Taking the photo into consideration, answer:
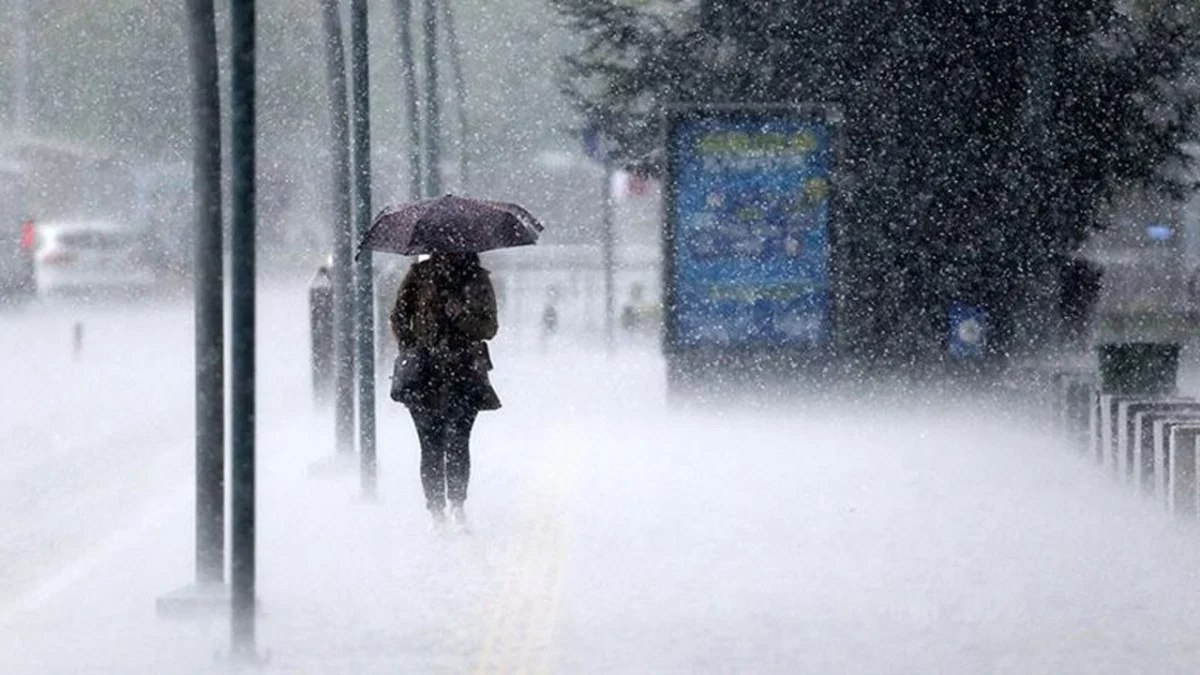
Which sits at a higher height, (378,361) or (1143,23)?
(1143,23)

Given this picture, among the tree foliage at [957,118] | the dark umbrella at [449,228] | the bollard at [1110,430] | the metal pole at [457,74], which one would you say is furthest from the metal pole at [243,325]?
the metal pole at [457,74]

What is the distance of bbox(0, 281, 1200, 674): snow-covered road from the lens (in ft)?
36.7

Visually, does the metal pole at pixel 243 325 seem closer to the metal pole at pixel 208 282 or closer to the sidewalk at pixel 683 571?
the sidewalk at pixel 683 571

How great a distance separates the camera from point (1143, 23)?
26812mm

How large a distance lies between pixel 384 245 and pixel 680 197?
878 centimetres

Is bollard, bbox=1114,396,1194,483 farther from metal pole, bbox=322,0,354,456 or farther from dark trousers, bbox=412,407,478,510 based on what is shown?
metal pole, bbox=322,0,354,456

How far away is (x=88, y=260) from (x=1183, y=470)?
42.1 meters

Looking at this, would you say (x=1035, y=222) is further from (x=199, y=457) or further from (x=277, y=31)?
(x=277, y=31)

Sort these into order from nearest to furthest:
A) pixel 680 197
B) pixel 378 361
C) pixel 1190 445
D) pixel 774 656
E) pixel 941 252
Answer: pixel 774 656
pixel 1190 445
pixel 680 197
pixel 941 252
pixel 378 361

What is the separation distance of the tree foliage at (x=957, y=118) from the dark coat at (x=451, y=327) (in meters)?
9.34

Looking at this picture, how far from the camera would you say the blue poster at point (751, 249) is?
2364cm

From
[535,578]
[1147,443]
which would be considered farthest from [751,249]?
[535,578]

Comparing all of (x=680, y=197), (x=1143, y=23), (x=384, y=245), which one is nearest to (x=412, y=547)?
(x=384, y=245)

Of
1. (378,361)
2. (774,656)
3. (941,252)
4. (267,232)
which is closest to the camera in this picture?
(774,656)
